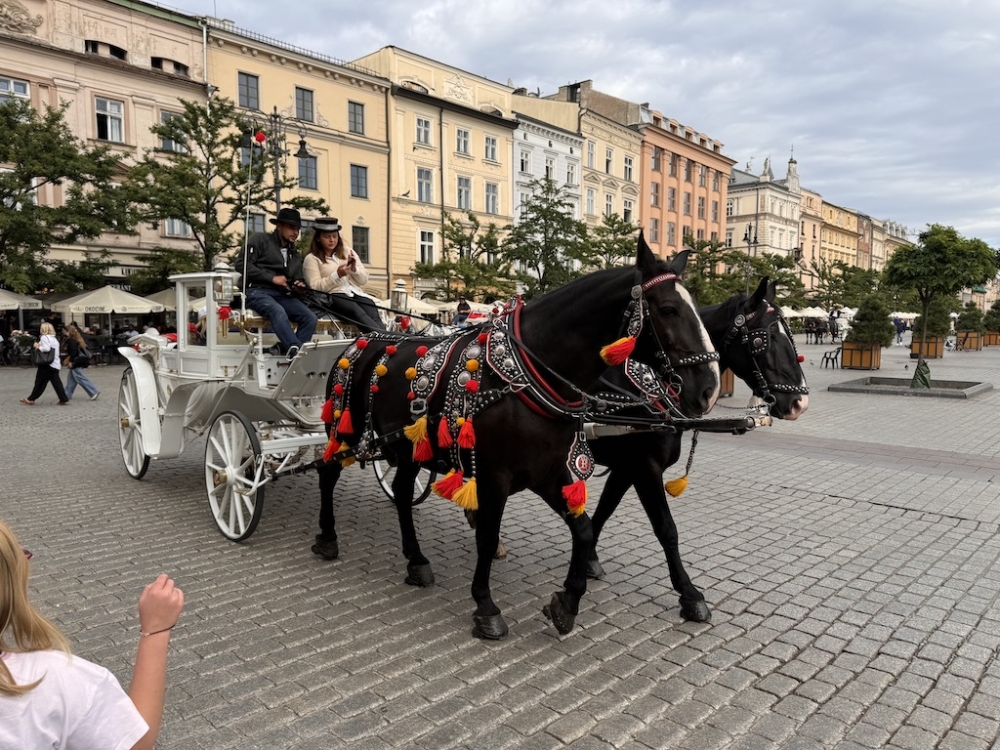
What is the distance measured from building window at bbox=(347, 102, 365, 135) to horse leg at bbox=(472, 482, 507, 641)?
31878mm

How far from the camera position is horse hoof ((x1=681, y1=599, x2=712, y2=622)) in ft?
12.5

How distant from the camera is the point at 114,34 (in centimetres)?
2552

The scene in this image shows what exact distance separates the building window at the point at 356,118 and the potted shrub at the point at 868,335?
77.3 ft

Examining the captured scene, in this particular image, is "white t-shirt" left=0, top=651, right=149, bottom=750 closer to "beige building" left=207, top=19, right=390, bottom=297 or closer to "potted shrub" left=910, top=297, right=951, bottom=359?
"beige building" left=207, top=19, right=390, bottom=297

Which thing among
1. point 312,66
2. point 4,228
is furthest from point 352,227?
point 4,228

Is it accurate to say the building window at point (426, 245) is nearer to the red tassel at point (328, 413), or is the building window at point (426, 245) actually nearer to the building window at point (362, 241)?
the building window at point (362, 241)

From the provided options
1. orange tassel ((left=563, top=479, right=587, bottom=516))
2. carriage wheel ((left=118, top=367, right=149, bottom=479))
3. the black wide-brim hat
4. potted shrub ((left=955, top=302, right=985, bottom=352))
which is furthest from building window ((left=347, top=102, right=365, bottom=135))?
potted shrub ((left=955, top=302, right=985, bottom=352))

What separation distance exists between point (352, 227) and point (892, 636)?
3140cm

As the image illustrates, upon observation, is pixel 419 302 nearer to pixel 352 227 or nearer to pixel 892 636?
pixel 352 227

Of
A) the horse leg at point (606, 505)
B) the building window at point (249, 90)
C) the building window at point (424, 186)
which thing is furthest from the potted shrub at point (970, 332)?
the horse leg at point (606, 505)

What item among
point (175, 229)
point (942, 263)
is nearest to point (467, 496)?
point (942, 263)

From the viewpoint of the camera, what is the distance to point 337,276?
551 centimetres

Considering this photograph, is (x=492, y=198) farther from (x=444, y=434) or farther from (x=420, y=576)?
(x=444, y=434)

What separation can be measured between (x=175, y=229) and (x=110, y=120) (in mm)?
4506
